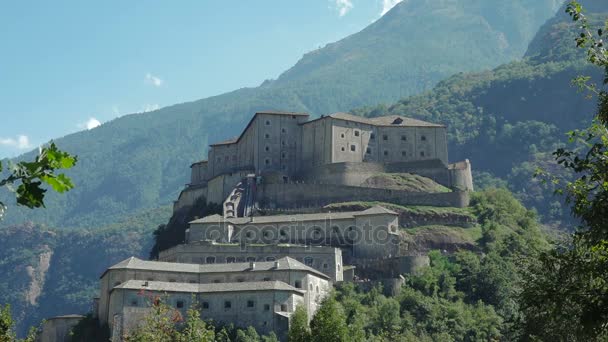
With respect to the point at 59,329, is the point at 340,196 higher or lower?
higher

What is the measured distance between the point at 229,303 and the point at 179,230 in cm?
3010

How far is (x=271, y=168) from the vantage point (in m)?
101

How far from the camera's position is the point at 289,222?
285 feet

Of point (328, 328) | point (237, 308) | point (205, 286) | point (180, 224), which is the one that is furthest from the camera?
point (180, 224)

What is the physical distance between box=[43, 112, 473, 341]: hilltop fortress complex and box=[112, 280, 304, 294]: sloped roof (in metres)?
0.10

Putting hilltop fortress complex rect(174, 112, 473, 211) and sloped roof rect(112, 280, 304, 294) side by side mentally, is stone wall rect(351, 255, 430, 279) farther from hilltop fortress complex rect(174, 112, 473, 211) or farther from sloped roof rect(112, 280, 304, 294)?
hilltop fortress complex rect(174, 112, 473, 211)

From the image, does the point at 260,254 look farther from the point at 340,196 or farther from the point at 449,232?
the point at 449,232

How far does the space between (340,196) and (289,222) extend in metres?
9.75

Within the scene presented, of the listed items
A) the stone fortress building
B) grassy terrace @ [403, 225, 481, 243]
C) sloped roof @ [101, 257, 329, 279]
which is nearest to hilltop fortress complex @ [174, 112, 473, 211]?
grassy terrace @ [403, 225, 481, 243]

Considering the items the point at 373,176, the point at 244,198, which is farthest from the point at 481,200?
the point at 244,198

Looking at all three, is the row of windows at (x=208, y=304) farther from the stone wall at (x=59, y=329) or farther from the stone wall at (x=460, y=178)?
the stone wall at (x=460, y=178)

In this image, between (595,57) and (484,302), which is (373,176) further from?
(595,57)

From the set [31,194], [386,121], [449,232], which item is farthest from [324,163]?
[31,194]

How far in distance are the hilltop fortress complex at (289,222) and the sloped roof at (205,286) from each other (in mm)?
104
